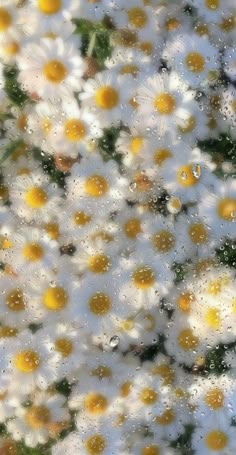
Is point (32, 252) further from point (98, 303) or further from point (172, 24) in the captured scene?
point (172, 24)

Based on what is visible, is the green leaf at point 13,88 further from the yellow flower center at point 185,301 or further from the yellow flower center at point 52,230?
the yellow flower center at point 185,301

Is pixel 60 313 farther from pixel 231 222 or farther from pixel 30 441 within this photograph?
pixel 231 222

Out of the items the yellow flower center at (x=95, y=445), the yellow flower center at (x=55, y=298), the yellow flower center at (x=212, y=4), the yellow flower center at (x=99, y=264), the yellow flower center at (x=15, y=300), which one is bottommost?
the yellow flower center at (x=95, y=445)

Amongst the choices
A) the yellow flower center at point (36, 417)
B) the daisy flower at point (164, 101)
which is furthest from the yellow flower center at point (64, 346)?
the daisy flower at point (164, 101)

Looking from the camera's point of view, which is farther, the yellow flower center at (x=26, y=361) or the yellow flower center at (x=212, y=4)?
the yellow flower center at (x=212, y=4)

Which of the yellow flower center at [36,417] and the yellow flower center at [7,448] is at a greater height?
the yellow flower center at [36,417]

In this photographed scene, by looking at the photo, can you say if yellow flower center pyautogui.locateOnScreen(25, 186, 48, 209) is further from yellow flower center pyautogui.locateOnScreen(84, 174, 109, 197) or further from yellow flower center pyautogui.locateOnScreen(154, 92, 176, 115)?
yellow flower center pyautogui.locateOnScreen(154, 92, 176, 115)

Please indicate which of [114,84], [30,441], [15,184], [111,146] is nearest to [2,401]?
[30,441]
